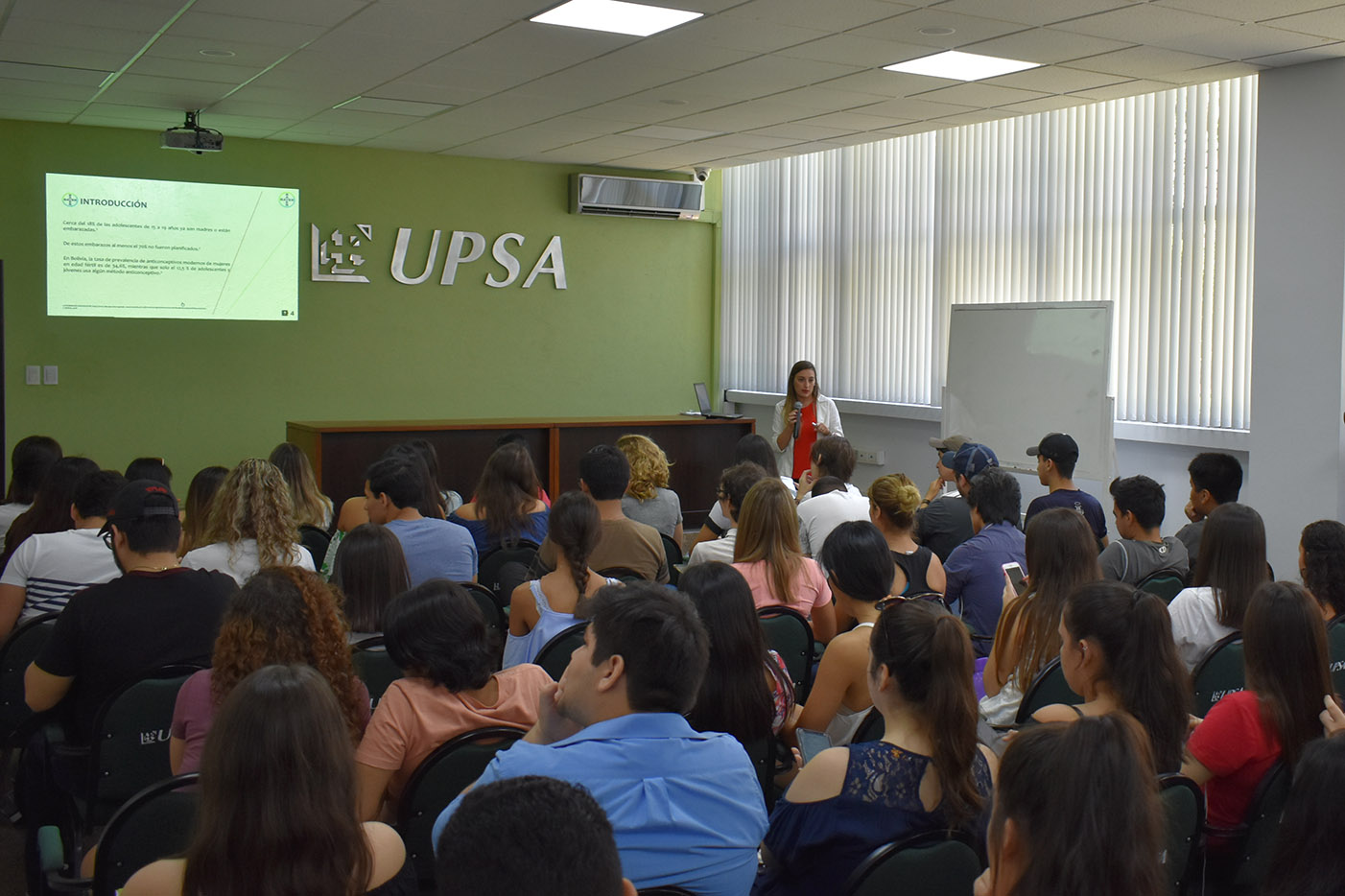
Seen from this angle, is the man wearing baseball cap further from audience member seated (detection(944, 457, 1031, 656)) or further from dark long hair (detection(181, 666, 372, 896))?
dark long hair (detection(181, 666, 372, 896))

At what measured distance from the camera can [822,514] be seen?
4.93 metres

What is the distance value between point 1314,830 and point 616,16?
4735 mm

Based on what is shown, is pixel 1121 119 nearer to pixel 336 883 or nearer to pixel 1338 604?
pixel 1338 604

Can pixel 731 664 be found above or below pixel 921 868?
above

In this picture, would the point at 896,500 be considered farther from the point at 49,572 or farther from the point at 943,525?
the point at 49,572

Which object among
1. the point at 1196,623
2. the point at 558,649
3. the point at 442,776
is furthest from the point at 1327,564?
the point at 442,776

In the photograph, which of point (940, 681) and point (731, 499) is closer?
point (940, 681)

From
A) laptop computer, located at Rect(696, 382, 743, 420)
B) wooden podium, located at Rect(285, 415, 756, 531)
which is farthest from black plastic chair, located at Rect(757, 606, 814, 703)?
laptop computer, located at Rect(696, 382, 743, 420)

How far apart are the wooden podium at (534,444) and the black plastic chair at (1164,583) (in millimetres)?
4809

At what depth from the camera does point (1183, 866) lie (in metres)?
2.31

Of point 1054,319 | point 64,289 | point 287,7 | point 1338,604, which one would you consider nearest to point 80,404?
point 64,289

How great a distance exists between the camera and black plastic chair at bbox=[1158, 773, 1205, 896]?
217 centimetres

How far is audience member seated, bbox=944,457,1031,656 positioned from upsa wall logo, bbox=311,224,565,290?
251 inches

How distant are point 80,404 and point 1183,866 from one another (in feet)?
27.2
